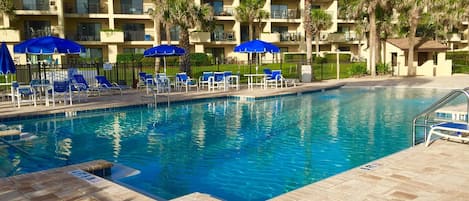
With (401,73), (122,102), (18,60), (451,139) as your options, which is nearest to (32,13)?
(18,60)

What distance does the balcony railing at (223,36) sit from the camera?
4009 centimetres

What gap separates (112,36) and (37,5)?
6.50m

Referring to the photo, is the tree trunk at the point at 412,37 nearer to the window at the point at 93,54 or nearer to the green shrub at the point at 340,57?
the green shrub at the point at 340,57

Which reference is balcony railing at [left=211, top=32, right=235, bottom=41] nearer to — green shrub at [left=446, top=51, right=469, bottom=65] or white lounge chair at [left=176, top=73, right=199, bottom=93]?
green shrub at [left=446, top=51, right=469, bottom=65]

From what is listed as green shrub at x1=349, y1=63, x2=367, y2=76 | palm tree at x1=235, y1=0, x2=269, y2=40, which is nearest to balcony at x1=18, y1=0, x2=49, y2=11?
palm tree at x1=235, y1=0, x2=269, y2=40

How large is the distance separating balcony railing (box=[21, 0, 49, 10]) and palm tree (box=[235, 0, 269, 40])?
1674 cm

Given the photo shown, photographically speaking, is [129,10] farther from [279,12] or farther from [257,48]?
[257,48]

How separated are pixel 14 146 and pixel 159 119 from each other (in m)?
4.23

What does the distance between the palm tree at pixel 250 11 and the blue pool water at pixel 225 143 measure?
1012 inches

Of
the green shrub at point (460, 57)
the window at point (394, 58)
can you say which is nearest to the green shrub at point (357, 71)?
the window at point (394, 58)

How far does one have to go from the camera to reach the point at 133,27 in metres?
39.1

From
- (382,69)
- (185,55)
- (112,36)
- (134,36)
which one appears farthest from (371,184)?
(134,36)

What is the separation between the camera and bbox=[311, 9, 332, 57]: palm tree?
138 feet

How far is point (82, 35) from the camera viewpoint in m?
37.0
